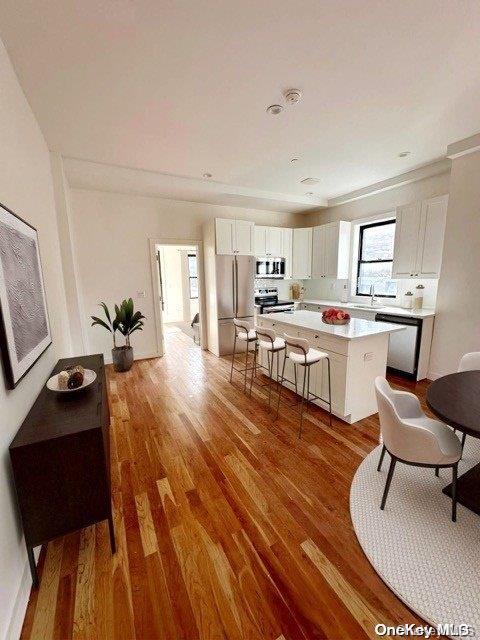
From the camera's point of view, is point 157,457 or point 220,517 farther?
point 157,457

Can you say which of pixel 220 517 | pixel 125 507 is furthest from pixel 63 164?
pixel 220 517

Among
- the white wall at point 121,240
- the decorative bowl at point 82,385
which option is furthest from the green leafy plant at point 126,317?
the decorative bowl at point 82,385

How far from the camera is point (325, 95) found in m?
2.17

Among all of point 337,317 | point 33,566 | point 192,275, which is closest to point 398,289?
point 337,317

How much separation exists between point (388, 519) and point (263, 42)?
3.16 m

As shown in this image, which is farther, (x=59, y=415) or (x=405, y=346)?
(x=405, y=346)

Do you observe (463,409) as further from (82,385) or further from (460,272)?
(460,272)

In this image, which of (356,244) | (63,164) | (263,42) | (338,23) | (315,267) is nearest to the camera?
(338,23)

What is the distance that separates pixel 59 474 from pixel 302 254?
555 cm

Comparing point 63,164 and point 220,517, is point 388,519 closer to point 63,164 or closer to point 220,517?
point 220,517

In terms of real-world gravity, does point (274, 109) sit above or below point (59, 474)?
above

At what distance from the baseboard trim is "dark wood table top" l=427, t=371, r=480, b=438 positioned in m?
2.24

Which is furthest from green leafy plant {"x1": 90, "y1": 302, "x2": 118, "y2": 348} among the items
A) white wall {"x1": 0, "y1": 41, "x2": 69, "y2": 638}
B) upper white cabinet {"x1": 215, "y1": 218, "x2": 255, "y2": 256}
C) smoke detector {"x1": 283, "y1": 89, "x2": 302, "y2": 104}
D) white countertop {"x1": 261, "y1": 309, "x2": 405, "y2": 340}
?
smoke detector {"x1": 283, "y1": 89, "x2": 302, "y2": 104}

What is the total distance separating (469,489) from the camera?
176 centimetres
